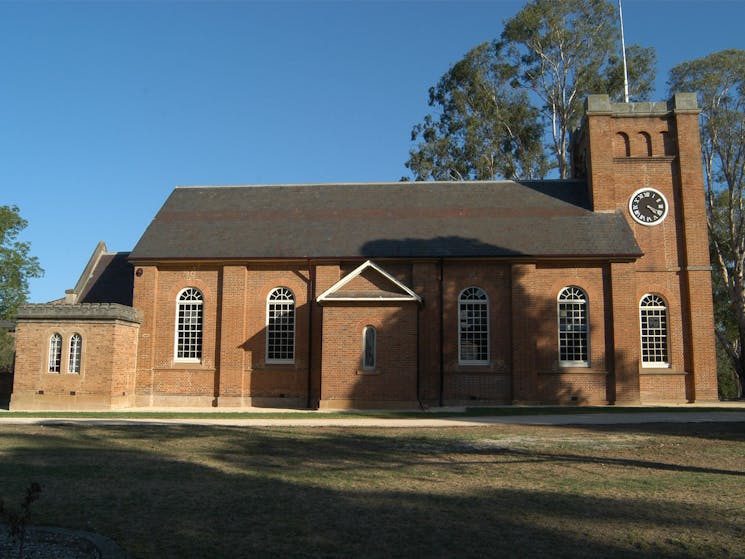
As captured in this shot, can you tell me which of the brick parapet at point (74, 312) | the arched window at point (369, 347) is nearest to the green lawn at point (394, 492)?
the arched window at point (369, 347)

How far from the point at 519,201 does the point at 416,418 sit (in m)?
12.8

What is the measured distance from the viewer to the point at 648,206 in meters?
28.3

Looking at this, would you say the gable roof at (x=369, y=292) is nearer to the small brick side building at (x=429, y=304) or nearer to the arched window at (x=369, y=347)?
the small brick side building at (x=429, y=304)

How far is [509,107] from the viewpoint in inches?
1667

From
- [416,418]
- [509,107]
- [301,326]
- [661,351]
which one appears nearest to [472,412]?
[416,418]

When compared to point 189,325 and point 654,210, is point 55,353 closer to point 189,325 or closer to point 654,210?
point 189,325

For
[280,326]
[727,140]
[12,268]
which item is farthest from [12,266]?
[727,140]

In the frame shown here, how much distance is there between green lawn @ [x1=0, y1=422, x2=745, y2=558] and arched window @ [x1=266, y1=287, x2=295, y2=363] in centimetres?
1097

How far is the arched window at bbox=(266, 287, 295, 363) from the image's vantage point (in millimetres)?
27016

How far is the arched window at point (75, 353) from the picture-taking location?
1016 inches

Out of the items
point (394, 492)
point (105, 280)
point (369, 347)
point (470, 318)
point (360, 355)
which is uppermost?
point (105, 280)

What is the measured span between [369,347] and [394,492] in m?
15.3

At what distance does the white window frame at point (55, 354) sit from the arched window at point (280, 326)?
8.18 meters

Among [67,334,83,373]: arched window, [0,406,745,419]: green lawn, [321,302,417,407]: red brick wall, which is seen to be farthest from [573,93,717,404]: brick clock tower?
[67,334,83,373]: arched window
